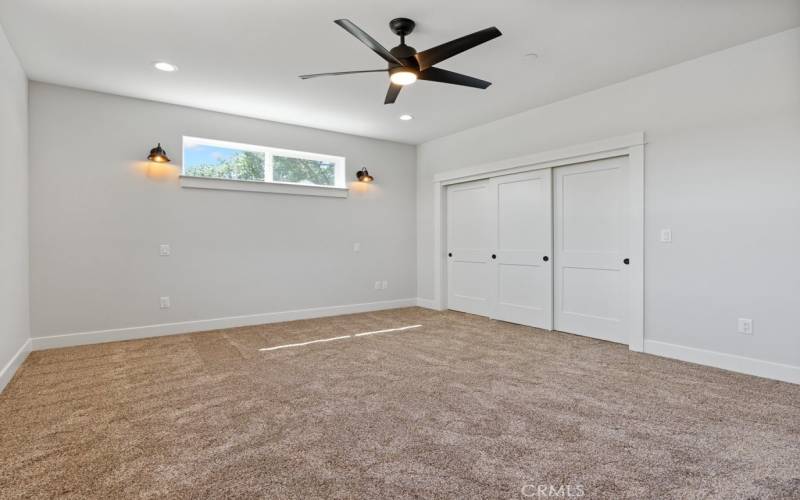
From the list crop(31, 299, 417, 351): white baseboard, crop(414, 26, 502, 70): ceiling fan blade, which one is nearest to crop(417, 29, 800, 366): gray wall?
crop(414, 26, 502, 70): ceiling fan blade

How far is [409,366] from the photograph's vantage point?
11.3 ft

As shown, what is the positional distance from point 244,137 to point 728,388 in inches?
214

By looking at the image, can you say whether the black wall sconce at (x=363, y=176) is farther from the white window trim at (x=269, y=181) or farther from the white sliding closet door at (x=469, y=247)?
the white sliding closet door at (x=469, y=247)

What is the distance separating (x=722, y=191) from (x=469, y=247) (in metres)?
3.07

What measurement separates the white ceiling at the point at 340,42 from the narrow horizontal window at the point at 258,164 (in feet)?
2.06

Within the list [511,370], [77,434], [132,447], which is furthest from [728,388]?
[77,434]

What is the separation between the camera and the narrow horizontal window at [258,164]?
4.85 m

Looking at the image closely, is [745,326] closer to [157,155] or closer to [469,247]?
[469,247]

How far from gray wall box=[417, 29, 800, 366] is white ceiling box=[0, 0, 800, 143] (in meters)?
0.27

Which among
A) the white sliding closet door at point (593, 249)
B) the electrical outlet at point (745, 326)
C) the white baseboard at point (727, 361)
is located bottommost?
the white baseboard at point (727, 361)

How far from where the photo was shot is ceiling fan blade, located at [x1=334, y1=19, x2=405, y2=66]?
2369 millimetres

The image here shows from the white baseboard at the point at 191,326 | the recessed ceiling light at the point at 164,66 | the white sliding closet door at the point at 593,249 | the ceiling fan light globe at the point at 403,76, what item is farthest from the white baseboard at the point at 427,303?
the recessed ceiling light at the point at 164,66

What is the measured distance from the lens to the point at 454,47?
265cm

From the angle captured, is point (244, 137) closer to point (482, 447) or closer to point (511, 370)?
point (511, 370)
